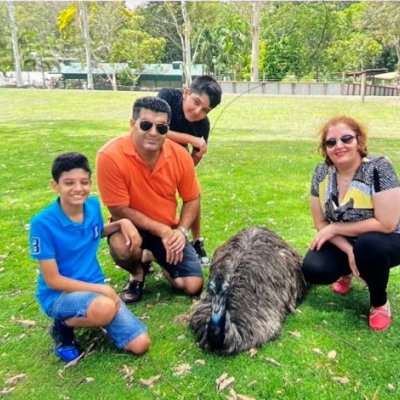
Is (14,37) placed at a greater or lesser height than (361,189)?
greater

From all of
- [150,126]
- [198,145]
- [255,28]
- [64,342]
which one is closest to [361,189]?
[150,126]

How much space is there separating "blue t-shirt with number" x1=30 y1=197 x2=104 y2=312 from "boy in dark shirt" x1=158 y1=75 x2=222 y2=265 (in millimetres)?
1485

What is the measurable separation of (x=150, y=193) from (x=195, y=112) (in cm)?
100

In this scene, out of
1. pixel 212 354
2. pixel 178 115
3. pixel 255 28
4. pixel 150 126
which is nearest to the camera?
pixel 212 354

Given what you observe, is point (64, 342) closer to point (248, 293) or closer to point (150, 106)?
point (248, 293)

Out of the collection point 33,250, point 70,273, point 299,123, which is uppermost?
point 33,250

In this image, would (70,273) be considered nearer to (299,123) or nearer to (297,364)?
(297,364)

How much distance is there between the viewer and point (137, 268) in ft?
15.3

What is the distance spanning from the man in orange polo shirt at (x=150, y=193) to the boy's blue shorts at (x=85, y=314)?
65cm

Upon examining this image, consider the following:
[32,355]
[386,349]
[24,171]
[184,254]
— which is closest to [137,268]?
[184,254]

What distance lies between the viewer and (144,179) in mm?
4465

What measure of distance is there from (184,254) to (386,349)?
5.72ft

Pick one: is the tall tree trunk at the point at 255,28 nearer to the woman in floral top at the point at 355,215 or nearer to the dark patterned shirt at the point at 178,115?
the dark patterned shirt at the point at 178,115

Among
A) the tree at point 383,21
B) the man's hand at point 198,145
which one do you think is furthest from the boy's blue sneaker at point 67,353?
the tree at point 383,21
